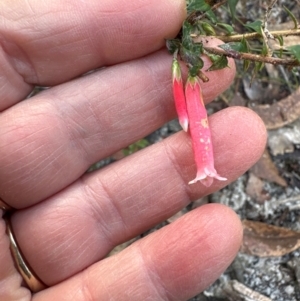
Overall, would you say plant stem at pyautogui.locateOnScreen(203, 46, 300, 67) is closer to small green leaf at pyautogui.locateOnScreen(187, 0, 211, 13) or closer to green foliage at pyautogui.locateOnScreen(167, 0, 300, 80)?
green foliage at pyautogui.locateOnScreen(167, 0, 300, 80)

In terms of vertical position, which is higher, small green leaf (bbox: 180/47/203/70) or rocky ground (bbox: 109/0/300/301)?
small green leaf (bbox: 180/47/203/70)

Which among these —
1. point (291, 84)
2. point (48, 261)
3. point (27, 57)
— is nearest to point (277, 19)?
point (291, 84)

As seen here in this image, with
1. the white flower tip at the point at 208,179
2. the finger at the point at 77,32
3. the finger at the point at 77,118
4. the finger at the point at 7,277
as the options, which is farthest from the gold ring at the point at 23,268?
the white flower tip at the point at 208,179

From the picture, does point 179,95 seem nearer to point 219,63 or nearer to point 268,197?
point 219,63

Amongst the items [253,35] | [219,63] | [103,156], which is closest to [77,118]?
[103,156]

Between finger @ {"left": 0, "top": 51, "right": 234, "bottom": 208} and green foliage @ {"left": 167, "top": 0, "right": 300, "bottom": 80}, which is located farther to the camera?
finger @ {"left": 0, "top": 51, "right": 234, "bottom": 208}

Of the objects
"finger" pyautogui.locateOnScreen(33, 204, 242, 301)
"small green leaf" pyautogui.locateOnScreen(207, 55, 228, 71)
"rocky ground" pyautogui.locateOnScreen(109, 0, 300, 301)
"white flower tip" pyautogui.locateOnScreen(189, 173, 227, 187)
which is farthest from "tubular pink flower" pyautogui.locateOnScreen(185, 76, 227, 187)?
"rocky ground" pyautogui.locateOnScreen(109, 0, 300, 301)

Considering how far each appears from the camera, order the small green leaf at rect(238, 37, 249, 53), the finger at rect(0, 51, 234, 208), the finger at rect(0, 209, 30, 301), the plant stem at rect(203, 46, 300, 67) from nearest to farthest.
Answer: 1. the plant stem at rect(203, 46, 300, 67)
2. the small green leaf at rect(238, 37, 249, 53)
3. the finger at rect(0, 51, 234, 208)
4. the finger at rect(0, 209, 30, 301)

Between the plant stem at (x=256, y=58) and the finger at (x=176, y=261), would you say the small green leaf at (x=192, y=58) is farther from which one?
the finger at (x=176, y=261)
